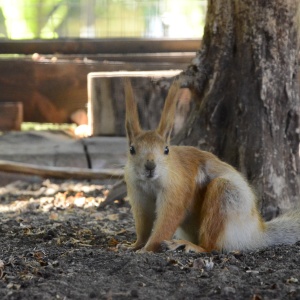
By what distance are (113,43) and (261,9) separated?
15.0ft

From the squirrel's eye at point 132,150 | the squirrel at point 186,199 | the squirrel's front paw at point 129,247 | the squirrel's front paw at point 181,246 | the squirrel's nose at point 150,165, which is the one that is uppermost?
the squirrel's eye at point 132,150

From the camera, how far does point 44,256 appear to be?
5.09m

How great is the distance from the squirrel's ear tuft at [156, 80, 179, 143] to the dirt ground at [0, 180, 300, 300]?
82cm

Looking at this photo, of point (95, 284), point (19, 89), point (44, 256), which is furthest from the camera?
point (19, 89)

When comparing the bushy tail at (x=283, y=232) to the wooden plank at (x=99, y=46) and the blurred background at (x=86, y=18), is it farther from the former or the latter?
the blurred background at (x=86, y=18)

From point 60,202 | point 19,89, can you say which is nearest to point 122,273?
point 60,202

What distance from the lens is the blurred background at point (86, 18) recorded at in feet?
35.7

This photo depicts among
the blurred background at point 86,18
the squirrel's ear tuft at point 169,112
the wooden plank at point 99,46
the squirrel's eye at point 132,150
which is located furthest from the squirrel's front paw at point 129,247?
the blurred background at point 86,18

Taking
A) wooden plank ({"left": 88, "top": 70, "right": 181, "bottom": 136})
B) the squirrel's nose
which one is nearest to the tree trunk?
the squirrel's nose

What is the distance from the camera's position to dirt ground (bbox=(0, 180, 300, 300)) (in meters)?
4.19

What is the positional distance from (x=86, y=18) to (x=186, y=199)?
20.5ft

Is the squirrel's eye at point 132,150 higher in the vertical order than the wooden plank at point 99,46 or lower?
lower

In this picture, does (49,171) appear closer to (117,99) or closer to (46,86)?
(117,99)

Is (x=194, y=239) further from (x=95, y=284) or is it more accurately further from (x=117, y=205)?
(x=117, y=205)
